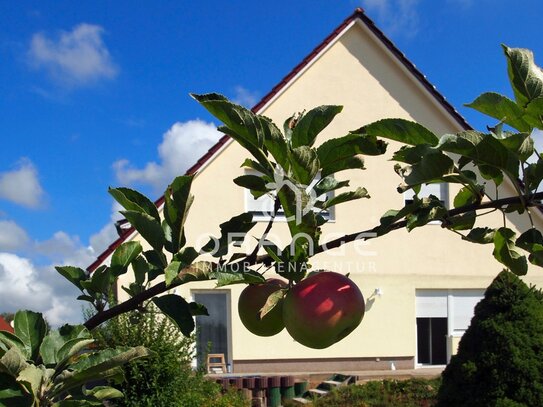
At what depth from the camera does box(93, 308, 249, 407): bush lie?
6754 millimetres

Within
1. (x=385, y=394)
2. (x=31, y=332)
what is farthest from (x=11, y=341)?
(x=385, y=394)

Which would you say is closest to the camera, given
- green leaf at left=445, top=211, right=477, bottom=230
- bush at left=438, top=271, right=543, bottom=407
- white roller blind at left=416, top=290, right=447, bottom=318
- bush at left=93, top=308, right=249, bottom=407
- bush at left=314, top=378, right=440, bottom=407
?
green leaf at left=445, top=211, right=477, bottom=230

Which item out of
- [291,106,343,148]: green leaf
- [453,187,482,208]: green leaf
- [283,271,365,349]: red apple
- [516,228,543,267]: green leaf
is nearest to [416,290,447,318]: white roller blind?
[453,187,482,208]: green leaf

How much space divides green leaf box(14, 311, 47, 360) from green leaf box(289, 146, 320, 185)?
636 mm

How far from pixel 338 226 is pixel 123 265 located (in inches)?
421

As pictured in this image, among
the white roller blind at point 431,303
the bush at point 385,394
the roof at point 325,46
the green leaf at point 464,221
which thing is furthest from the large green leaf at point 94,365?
the white roller blind at point 431,303

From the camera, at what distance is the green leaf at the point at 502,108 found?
1194 millimetres

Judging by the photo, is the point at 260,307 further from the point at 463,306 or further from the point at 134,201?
the point at 463,306

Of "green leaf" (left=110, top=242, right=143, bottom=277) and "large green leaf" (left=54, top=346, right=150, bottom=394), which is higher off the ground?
"green leaf" (left=110, top=242, right=143, bottom=277)

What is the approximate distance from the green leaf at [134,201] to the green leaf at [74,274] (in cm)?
19

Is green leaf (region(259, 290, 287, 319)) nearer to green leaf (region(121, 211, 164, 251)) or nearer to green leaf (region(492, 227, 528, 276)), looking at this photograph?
green leaf (region(121, 211, 164, 251))

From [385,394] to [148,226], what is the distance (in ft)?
29.8

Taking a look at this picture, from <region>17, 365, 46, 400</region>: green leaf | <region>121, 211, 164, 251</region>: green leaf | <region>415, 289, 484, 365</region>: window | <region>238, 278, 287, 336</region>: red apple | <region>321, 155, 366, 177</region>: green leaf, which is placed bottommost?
<region>415, 289, 484, 365</region>: window

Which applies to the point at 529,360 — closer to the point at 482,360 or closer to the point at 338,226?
the point at 482,360
